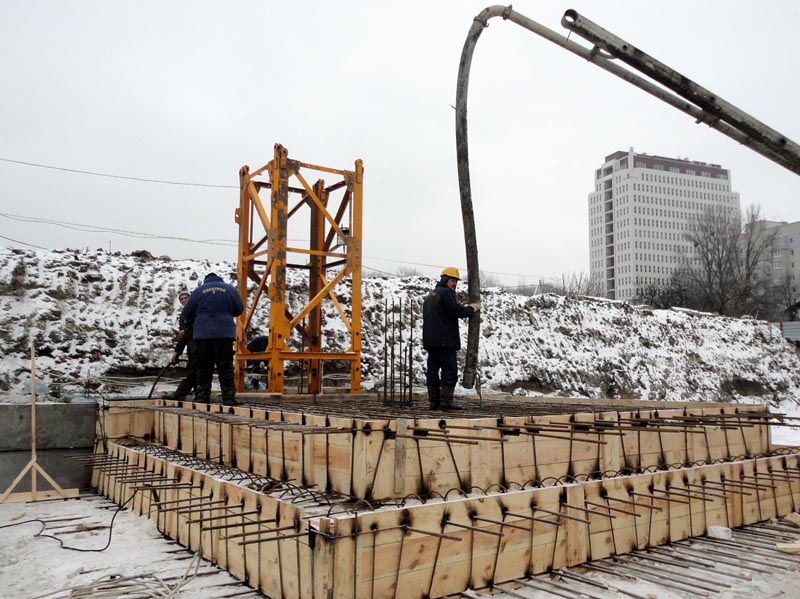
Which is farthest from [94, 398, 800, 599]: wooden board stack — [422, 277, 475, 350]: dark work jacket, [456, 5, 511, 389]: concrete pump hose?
[456, 5, 511, 389]: concrete pump hose

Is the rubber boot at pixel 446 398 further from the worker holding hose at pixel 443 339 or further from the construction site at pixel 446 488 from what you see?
the construction site at pixel 446 488

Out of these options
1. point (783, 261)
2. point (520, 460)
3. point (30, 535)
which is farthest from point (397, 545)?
point (783, 261)

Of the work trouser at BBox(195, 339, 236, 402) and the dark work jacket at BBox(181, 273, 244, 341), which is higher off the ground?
the dark work jacket at BBox(181, 273, 244, 341)

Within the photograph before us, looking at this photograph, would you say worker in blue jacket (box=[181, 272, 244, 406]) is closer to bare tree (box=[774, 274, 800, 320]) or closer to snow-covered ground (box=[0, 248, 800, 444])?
snow-covered ground (box=[0, 248, 800, 444])

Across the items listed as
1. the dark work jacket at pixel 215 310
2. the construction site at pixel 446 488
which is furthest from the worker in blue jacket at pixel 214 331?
the construction site at pixel 446 488

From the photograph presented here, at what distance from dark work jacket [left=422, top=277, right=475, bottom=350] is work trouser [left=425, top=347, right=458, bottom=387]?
9 cm

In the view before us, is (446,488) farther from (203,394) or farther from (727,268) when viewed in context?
(727,268)

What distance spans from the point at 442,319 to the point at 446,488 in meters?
2.68

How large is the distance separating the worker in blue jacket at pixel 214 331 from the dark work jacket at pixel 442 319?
2.45m

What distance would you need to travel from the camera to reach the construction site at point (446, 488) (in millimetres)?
3756

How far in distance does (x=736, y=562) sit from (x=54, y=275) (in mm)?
12012

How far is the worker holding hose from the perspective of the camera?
274 inches

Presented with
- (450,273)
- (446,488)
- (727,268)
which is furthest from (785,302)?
(446,488)

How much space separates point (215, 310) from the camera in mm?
7754
